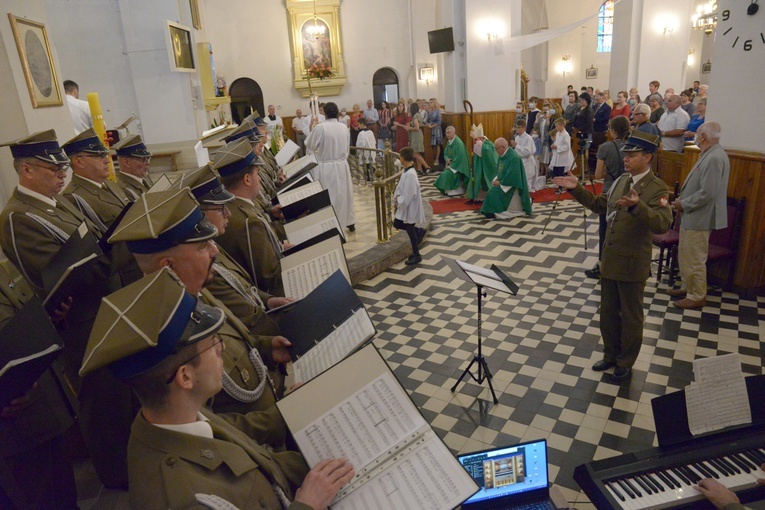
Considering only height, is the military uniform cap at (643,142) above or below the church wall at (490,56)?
below

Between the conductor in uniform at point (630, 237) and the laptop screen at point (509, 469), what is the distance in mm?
1772

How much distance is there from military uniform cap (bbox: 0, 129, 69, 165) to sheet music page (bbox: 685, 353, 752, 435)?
371cm

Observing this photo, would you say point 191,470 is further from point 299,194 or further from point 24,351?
point 299,194

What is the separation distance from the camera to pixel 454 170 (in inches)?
419

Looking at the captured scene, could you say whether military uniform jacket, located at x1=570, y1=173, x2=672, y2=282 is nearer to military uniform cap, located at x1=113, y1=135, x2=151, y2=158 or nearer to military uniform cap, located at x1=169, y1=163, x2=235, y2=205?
military uniform cap, located at x1=169, y1=163, x2=235, y2=205

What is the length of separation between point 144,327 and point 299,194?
324cm

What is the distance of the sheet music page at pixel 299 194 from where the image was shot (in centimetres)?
425

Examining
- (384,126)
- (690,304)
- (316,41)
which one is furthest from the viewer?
(316,41)

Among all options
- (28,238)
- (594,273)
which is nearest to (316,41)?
(594,273)

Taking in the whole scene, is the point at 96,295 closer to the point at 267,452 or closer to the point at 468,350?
the point at 267,452

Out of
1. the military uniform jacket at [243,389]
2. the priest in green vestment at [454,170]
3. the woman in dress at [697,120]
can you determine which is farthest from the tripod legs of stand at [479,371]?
the priest in green vestment at [454,170]

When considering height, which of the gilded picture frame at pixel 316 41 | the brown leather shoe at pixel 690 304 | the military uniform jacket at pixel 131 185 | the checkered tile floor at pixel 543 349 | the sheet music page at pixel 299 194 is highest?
the gilded picture frame at pixel 316 41

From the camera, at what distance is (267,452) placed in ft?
5.55

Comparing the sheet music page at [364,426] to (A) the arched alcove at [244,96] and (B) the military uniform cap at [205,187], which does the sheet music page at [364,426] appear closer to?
(B) the military uniform cap at [205,187]
